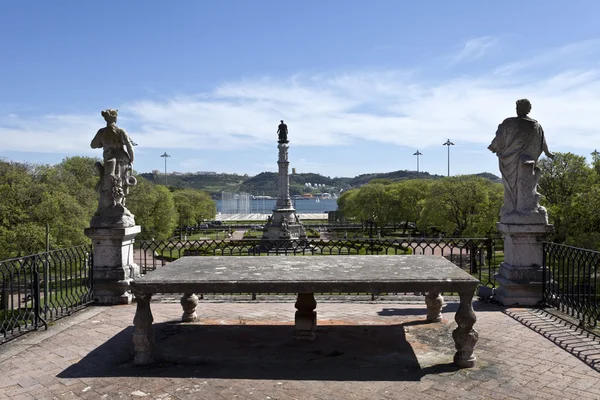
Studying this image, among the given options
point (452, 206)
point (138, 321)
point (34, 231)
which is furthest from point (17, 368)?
point (452, 206)

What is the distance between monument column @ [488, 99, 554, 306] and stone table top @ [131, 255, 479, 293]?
8.25 ft

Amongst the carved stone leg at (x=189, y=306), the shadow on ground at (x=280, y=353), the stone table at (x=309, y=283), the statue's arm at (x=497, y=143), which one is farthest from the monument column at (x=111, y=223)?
the statue's arm at (x=497, y=143)

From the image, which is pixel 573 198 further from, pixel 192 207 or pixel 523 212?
pixel 192 207

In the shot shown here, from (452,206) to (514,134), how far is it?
72.0 ft

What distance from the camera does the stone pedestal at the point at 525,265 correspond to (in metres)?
8.09

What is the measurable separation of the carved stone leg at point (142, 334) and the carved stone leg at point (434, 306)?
4.04m

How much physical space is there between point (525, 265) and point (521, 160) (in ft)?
6.10

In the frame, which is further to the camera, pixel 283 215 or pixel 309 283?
pixel 283 215

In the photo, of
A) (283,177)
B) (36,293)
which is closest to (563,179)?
(36,293)

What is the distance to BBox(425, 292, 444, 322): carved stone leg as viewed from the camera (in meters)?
7.00

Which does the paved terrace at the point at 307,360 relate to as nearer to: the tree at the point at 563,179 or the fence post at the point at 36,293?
the fence post at the point at 36,293

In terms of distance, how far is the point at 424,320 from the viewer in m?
7.25

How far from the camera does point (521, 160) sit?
8039mm

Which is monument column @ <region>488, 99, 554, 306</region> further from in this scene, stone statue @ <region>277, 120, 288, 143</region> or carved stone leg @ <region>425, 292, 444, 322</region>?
stone statue @ <region>277, 120, 288, 143</region>
